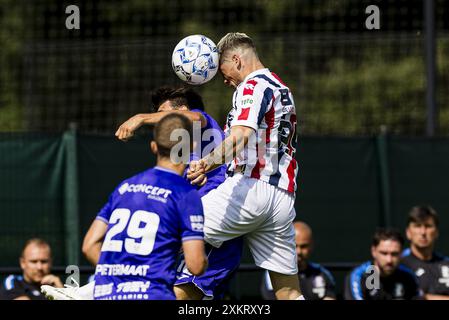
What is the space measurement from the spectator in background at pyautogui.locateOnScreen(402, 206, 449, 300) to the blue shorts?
3.37 metres

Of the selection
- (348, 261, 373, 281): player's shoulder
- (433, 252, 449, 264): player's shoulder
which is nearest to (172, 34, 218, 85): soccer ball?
(348, 261, 373, 281): player's shoulder

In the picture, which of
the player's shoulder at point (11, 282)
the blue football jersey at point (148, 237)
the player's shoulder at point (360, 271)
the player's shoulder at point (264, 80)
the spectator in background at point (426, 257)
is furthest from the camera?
the spectator in background at point (426, 257)

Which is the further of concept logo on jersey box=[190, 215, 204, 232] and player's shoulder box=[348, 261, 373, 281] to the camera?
player's shoulder box=[348, 261, 373, 281]

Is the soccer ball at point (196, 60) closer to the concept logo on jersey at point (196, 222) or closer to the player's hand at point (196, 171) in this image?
the player's hand at point (196, 171)

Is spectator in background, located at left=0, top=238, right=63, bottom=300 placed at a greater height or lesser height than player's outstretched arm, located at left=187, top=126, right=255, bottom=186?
lesser

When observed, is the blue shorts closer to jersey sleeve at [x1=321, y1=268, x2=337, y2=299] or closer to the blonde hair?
the blonde hair

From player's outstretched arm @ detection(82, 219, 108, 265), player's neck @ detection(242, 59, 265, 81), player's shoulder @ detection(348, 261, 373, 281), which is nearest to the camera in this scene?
player's outstretched arm @ detection(82, 219, 108, 265)

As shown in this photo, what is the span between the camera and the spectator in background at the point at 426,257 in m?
10.0

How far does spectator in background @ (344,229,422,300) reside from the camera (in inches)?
382

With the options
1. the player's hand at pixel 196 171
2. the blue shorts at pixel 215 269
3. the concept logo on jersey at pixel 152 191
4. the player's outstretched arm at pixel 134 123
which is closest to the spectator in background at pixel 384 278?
the blue shorts at pixel 215 269

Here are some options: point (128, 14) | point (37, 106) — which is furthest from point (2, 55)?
point (37, 106)

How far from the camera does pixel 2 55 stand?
56.6 feet

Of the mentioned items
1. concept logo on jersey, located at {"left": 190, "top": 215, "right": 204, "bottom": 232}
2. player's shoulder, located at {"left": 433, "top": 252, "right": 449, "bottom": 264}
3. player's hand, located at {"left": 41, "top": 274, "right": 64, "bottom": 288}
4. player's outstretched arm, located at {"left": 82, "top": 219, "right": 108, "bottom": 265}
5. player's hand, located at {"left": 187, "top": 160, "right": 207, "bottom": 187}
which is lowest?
player's hand, located at {"left": 41, "top": 274, "right": 64, "bottom": 288}
